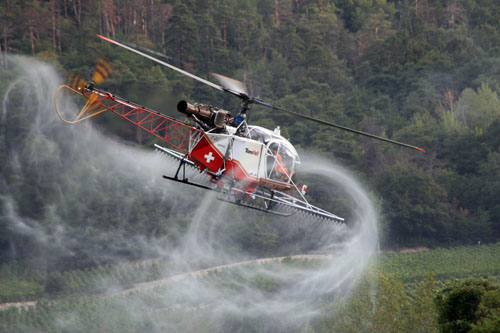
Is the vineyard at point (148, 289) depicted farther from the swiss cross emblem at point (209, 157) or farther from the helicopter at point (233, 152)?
the swiss cross emblem at point (209, 157)

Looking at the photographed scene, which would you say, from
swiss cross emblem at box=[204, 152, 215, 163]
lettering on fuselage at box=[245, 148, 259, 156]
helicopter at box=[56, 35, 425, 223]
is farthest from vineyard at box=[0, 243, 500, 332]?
swiss cross emblem at box=[204, 152, 215, 163]

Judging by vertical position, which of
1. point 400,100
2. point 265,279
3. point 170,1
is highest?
point 170,1

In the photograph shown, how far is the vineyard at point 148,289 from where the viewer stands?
155ft

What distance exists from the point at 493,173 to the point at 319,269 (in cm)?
2553

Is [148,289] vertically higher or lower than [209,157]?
lower

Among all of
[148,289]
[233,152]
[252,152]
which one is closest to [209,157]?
[233,152]

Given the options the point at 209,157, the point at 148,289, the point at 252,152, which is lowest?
the point at 148,289

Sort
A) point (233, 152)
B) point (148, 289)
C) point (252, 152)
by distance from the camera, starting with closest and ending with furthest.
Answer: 1. point (233, 152)
2. point (252, 152)
3. point (148, 289)

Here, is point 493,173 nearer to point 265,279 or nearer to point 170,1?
point 265,279

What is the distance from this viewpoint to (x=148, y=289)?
5306cm

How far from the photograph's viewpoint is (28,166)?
63812mm

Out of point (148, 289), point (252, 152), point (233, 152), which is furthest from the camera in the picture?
point (148, 289)

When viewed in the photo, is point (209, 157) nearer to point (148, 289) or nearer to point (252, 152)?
point (252, 152)

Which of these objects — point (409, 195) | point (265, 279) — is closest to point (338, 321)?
point (265, 279)
